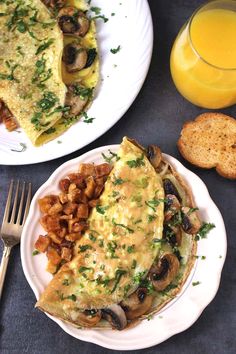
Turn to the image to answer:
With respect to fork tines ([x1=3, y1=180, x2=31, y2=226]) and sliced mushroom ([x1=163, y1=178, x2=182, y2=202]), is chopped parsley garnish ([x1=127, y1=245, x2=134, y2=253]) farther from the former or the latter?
fork tines ([x1=3, y1=180, x2=31, y2=226])

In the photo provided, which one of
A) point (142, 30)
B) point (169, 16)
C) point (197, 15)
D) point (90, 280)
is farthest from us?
point (169, 16)

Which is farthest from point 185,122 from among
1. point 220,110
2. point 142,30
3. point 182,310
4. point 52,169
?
point 182,310

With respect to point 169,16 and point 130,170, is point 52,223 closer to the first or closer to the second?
point 130,170

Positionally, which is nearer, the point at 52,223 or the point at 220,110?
the point at 52,223

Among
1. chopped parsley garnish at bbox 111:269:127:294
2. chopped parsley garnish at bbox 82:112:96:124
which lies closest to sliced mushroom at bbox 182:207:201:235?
chopped parsley garnish at bbox 111:269:127:294

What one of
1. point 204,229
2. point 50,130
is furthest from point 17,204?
point 204,229

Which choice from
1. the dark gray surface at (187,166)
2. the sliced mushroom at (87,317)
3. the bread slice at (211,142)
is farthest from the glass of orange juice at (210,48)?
the sliced mushroom at (87,317)

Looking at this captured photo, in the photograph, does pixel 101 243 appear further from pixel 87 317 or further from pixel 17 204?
pixel 17 204
